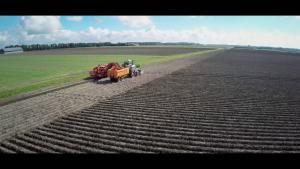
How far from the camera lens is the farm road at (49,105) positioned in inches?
403

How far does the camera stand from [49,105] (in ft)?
43.8

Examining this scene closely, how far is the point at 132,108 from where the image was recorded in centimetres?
1265

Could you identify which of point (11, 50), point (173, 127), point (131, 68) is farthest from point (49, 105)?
point (11, 50)

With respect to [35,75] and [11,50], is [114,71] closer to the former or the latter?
[35,75]

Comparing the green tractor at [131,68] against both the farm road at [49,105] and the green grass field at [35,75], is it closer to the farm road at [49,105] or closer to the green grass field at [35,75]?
the green grass field at [35,75]

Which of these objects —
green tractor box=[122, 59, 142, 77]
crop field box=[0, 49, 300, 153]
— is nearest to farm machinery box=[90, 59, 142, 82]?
green tractor box=[122, 59, 142, 77]

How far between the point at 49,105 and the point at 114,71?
8.07 meters

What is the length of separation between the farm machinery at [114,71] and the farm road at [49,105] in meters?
1.67

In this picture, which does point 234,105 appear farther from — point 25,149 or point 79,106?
point 25,149

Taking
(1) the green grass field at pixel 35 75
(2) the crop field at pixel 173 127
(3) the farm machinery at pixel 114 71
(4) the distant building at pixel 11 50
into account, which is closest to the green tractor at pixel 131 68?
(3) the farm machinery at pixel 114 71
